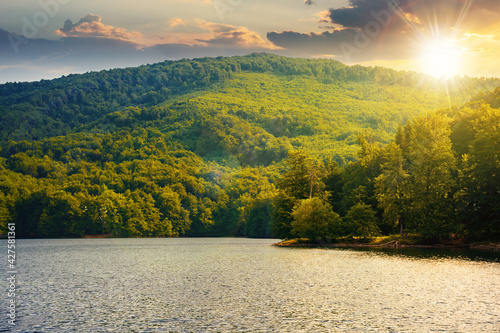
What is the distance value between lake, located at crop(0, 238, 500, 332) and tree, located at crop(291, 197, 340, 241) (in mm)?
38868

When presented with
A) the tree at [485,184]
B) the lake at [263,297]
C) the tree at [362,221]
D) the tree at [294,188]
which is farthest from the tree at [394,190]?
the lake at [263,297]

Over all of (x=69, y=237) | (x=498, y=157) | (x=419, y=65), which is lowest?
(x=69, y=237)

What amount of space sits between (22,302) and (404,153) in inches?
3638

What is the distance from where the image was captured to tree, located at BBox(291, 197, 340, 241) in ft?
352

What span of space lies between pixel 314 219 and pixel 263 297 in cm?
6824

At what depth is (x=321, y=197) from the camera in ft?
385

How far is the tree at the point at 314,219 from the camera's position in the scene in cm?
10719

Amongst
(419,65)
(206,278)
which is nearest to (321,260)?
(206,278)

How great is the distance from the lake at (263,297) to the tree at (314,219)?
38868mm

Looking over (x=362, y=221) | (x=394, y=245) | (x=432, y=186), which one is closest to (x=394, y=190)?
(x=362, y=221)

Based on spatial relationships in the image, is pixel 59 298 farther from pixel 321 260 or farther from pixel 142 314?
pixel 321 260

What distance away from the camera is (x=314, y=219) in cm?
10819

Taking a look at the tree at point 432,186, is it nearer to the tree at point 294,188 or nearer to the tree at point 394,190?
the tree at point 394,190

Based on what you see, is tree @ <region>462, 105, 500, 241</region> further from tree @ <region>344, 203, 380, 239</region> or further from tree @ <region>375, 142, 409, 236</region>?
tree @ <region>344, 203, 380, 239</region>
